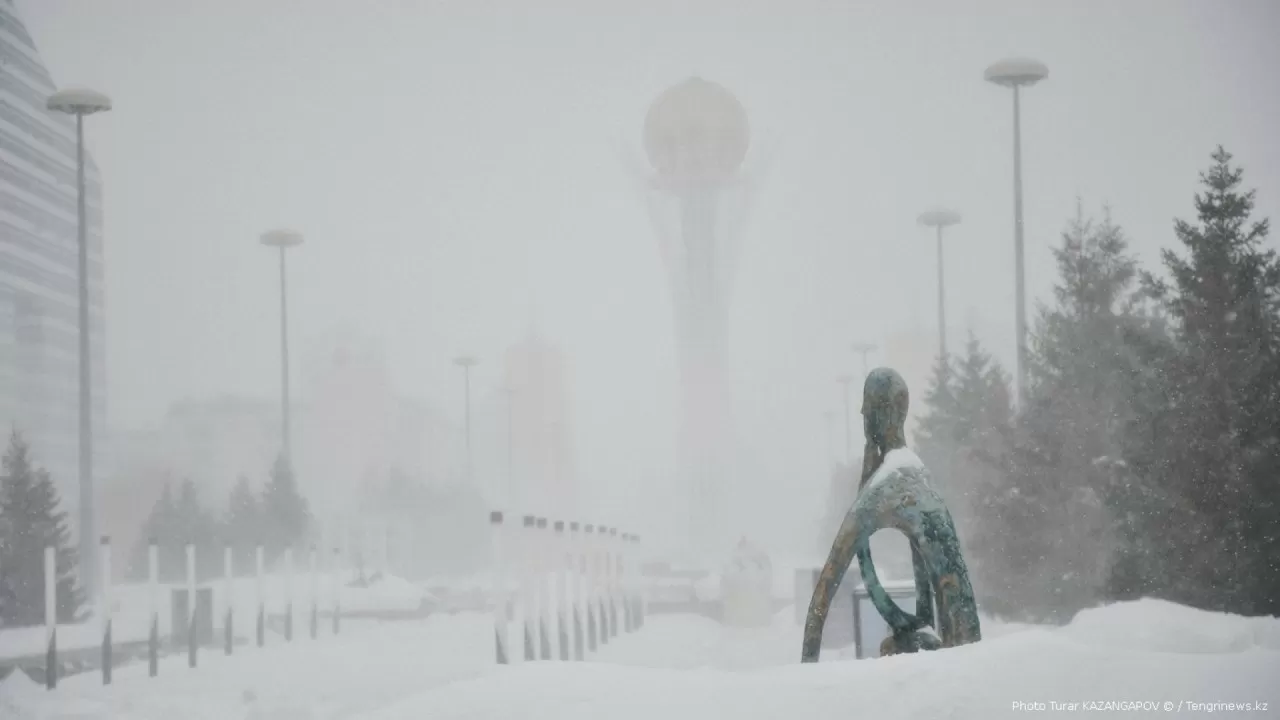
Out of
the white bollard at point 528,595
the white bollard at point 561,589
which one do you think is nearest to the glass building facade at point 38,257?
the white bollard at point 561,589

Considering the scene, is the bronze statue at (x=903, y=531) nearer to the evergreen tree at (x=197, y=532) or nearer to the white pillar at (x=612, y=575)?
the white pillar at (x=612, y=575)

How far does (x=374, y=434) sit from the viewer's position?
64.6 metres

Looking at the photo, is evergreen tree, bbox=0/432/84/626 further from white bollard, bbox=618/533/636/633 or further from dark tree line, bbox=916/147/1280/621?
dark tree line, bbox=916/147/1280/621

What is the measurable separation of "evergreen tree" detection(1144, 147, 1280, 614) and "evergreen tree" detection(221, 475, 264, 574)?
28.2 metres

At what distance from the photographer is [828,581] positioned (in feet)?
30.0

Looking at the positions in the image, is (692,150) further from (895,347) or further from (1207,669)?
(1207,669)

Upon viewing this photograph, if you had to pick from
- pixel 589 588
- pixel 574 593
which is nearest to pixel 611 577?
pixel 589 588

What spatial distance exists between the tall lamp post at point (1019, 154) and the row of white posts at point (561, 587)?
906cm

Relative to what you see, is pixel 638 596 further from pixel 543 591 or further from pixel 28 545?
Result: pixel 543 591

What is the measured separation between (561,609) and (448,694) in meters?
13.6

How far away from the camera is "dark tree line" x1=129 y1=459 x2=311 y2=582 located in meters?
39.7

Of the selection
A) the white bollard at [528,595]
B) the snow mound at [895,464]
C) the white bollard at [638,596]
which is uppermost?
the snow mound at [895,464]

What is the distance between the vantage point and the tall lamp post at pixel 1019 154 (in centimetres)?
2778

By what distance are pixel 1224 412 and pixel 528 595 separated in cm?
892
